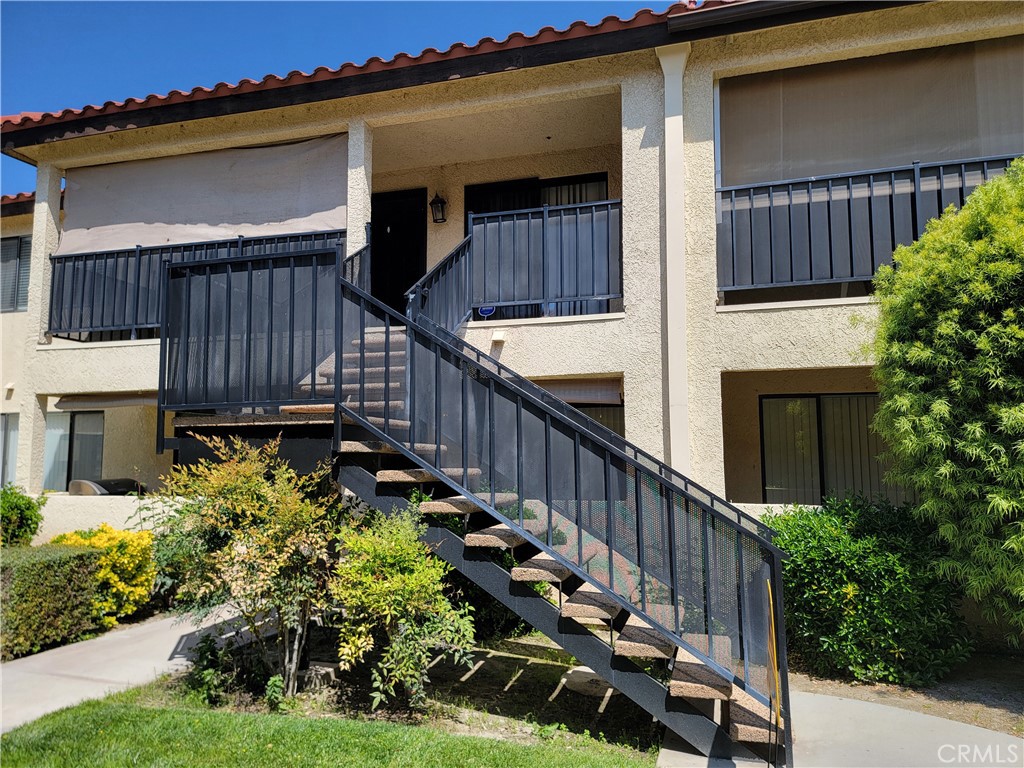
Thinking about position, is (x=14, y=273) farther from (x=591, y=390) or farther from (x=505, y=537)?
(x=505, y=537)

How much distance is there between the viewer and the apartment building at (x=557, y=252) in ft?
17.6

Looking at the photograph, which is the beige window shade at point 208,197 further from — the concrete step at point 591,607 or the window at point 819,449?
the window at point 819,449

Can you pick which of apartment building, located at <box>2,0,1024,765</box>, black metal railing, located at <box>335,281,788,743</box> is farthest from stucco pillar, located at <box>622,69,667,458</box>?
black metal railing, located at <box>335,281,788,743</box>

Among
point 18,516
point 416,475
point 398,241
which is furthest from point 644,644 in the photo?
point 18,516

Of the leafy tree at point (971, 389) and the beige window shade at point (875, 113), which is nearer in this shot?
the leafy tree at point (971, 389)

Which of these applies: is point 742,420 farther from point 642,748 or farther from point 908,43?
point 642,748

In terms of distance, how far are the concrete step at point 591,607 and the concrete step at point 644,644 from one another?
17 centimetres

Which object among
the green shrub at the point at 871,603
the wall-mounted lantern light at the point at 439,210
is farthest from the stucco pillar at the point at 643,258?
the wall-mounted lantern light at the point at 439,210

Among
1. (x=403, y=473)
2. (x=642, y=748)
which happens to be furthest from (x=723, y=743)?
(x=403, y=473)

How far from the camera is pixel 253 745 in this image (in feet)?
13.7

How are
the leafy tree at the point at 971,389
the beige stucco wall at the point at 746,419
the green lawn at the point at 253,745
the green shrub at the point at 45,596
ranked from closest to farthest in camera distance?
the green lawn at the point at 253,745 → the leafy tree at the point at 971,389 → the green shrub at the point at 45,596 → the beige stucco wall at the point at 746,419

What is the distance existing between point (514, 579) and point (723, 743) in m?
1.65

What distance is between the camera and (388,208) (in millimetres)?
11031

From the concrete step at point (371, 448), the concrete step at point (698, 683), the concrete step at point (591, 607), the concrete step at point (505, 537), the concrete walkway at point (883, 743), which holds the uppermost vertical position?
the concrete step at point (371, 448)
